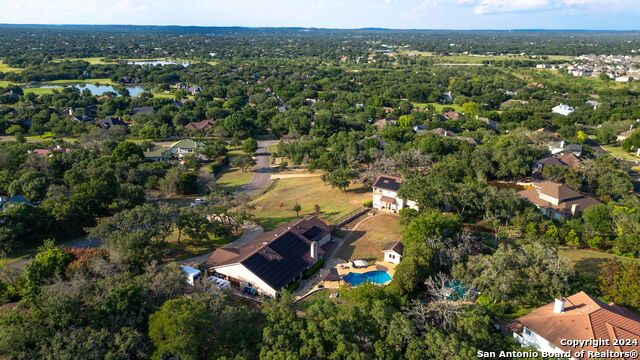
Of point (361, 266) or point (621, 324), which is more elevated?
point (621, 324)

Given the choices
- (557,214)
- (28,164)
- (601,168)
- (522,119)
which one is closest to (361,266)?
(557,214)

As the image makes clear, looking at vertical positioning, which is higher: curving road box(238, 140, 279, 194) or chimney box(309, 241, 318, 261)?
chimney box(309, 241, 318, 261)

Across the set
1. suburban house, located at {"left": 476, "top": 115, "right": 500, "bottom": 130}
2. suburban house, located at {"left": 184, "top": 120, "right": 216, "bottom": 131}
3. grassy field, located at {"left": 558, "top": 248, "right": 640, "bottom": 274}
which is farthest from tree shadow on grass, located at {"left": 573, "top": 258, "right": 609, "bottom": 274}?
suburban house, located at {"left": 184, "top": 120, "right": 216, "bottom": 131}

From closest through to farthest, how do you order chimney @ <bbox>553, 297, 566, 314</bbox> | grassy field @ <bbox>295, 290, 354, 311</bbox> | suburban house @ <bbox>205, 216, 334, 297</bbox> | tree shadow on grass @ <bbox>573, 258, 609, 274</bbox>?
chimney @ <bbox>553, 297, 566, 314</bbox> → grassy field @ <bbox>295, 290, 354, 311</bbox> → suburban house @ <bbox>205, 216, 334, 297</bbox> → tree shadow on grass @ <bbox>573, 258, 609, 274</bbox>

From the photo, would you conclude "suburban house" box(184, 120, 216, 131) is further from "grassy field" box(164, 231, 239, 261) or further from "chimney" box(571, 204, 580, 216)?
"chimney" box(571, 204, 580, 216)

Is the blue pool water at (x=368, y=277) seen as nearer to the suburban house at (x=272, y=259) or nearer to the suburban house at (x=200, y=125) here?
the suburban house at (x=272, y=259)

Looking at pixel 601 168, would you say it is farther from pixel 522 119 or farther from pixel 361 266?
pixel 522 119
